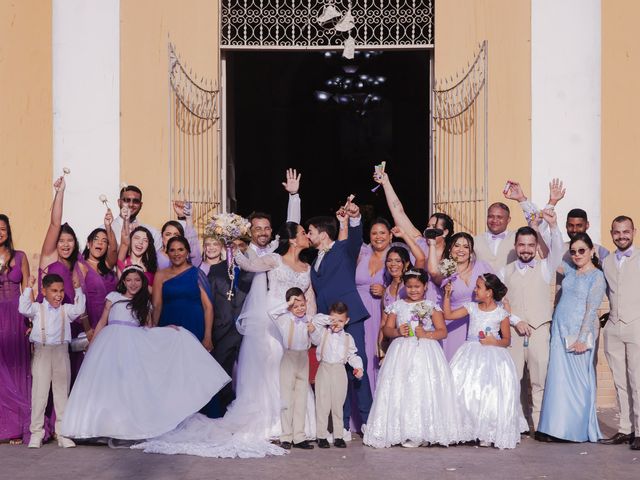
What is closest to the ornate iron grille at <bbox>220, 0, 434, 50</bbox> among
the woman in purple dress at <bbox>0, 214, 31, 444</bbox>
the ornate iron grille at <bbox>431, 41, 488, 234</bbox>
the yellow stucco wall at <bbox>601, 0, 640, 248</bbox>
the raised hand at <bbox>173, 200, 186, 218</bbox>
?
the ornate iron grille at <bbox>431, 41, 488, 234</bbox>

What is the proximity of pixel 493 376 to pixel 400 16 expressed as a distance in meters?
4.50

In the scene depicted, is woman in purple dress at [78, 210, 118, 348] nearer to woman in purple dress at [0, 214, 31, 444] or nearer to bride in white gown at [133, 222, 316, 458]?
woman in purple dress at [0, 214, 31, 444]

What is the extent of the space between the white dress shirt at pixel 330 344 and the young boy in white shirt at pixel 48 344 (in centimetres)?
191

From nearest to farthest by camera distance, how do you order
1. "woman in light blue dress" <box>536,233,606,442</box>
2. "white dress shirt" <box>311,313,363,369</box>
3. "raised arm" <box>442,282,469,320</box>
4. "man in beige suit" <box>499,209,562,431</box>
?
"white dress shirt" <box>311,313,363,369</box> < "woman in light blue dress" <box>536,233,606,442</box> < "raised arm" <box>442,282,469,320</box> < "man in beige suit" <box>499,209,562,431</box>

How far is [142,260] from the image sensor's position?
10.1 metres

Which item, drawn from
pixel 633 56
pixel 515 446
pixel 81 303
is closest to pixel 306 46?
pixel 633 56

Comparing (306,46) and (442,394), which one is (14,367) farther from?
(306,46)

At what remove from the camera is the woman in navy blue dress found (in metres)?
9.85

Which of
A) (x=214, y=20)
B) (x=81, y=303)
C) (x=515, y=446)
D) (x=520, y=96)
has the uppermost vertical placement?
(x=214, y=20)

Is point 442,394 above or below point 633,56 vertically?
below

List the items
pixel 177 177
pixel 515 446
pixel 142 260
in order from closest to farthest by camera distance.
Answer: pixel 515 446, pixel 142 260, pixel 177 177

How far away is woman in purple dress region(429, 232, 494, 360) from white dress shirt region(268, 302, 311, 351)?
1.28m

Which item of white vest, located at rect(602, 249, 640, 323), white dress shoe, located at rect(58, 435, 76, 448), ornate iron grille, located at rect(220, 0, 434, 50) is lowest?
white dress shoe, located at rect(58, 435, 76, 448)

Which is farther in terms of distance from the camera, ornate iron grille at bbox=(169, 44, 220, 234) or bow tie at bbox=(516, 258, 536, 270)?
ornate iron grille at bbox=(169, 44, 220, 234)
